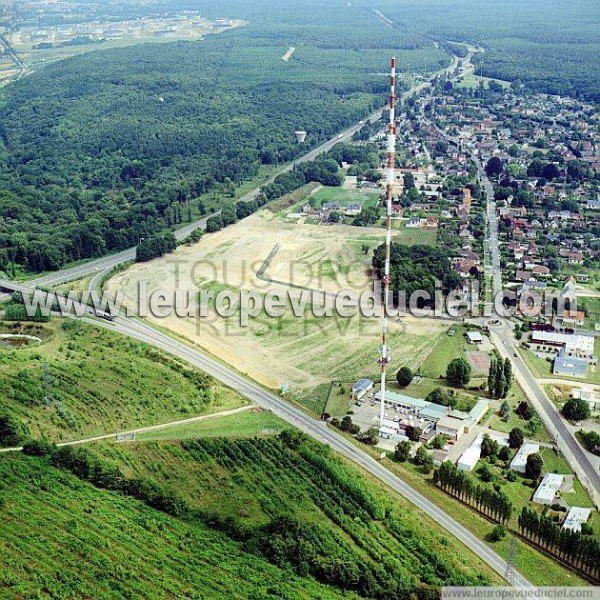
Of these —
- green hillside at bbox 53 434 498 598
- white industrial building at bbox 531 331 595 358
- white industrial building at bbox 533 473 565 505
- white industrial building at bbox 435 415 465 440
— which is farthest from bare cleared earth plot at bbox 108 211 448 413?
white industrial building at bbox 533 473 565 505

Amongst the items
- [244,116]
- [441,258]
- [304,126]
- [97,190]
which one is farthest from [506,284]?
[244,116]

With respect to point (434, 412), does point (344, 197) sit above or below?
above

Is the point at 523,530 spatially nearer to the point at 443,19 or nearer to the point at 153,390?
the point at 153,390

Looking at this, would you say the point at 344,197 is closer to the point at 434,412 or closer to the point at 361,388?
the point at 361,388

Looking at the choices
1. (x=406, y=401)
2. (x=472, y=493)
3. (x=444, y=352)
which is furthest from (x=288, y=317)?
(x=472, y=493)

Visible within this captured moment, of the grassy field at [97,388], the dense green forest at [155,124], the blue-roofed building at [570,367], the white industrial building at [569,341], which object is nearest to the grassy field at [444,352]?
the white industrial building at [569,341]

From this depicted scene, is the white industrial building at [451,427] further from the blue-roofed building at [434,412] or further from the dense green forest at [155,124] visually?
the dense green forest at [155,124]

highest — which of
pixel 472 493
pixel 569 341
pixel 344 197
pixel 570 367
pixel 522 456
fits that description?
pixel 344 197
